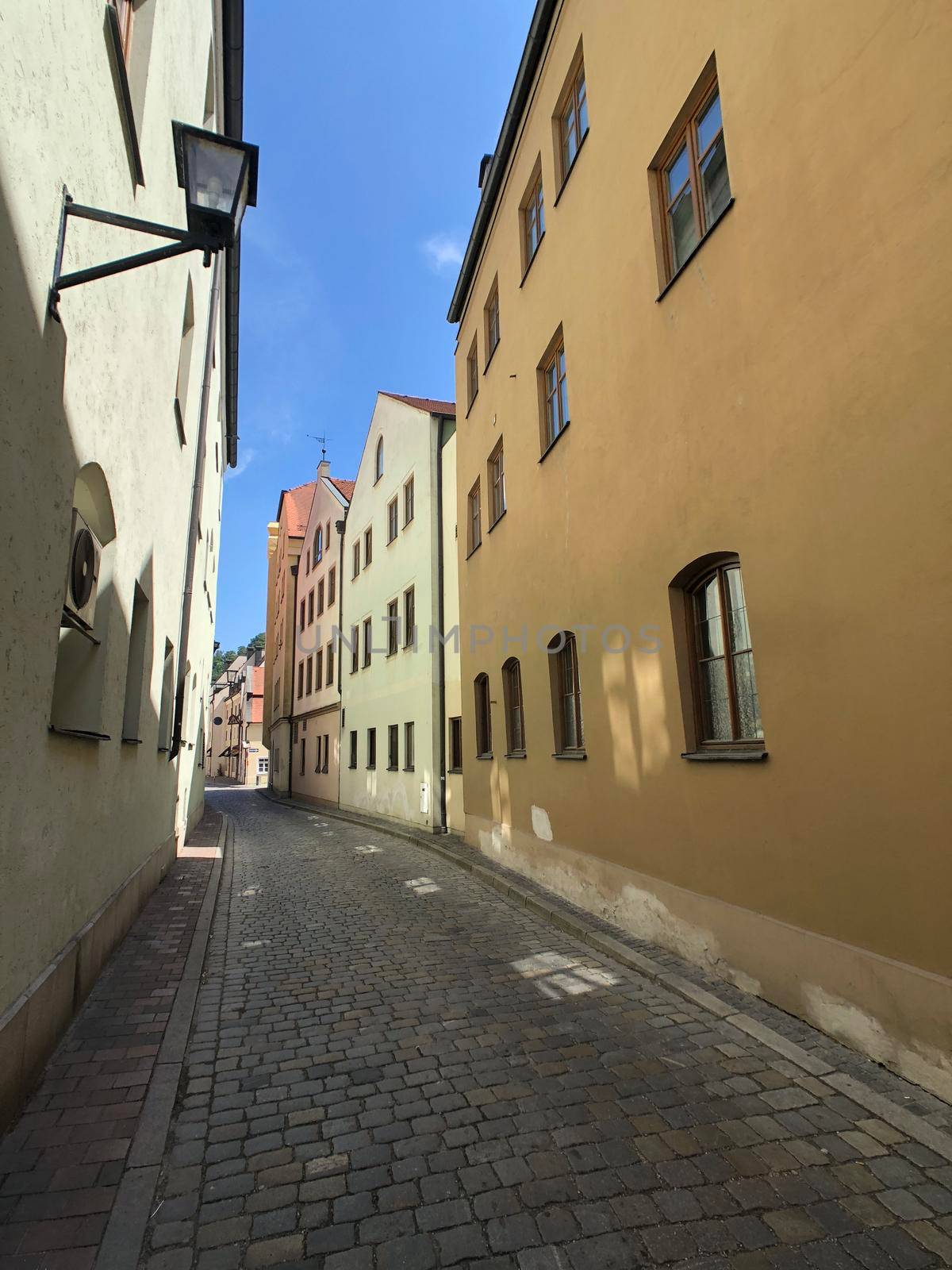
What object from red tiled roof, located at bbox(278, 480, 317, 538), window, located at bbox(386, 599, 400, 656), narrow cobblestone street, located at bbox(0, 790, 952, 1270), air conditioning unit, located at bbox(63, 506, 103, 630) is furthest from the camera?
red tiled roof, located at bbox(278, 480, 317, 538)

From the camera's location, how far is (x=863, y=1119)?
319cm

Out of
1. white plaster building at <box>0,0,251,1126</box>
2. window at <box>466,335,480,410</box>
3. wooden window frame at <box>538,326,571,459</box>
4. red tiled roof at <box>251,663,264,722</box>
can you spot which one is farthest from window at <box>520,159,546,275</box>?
red tiled roof at <box>251,663,264,722</box>

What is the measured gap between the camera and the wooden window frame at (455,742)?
49.4 feet

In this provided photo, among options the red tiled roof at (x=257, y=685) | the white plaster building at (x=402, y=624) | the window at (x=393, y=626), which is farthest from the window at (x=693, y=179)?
the red tiled roof at (x=257, y=685)

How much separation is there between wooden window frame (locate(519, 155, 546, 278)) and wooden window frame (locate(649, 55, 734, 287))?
11.6 feet

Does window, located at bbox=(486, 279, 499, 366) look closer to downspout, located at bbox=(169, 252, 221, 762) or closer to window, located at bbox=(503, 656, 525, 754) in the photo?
downspout, located at bbox=(169, 252, 221, 762)

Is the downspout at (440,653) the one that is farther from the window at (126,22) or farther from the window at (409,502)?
the window at (126,22)

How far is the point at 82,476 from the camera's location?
15.1 feet

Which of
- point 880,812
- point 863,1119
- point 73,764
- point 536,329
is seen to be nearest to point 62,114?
point 73,764

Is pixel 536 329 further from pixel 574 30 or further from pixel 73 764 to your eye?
pixel 73 764

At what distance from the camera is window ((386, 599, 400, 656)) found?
18.5 meters

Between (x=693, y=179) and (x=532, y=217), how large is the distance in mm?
5564

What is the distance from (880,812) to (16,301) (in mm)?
4811

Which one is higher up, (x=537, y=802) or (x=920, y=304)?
(x=920, y=304)
